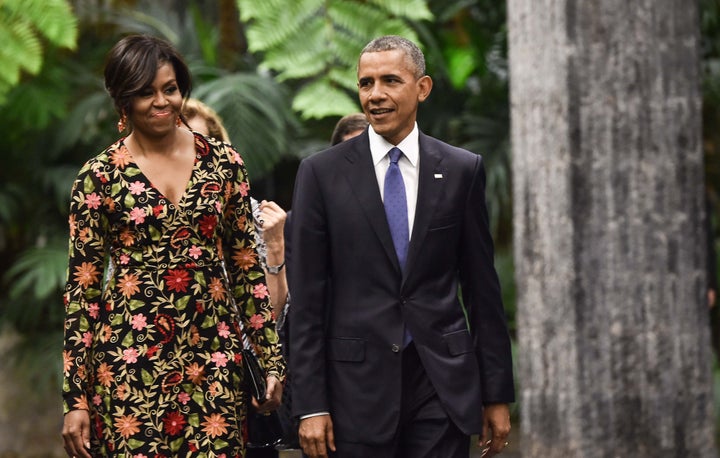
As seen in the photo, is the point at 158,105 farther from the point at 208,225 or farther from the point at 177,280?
the point at 177,280

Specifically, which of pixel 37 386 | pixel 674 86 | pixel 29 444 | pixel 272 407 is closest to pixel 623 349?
pixel 674 86

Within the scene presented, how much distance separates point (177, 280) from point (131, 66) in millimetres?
657

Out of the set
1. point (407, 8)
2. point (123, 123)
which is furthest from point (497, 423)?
point (407, 8)

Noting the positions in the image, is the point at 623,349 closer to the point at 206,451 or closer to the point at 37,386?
the point at 206,451

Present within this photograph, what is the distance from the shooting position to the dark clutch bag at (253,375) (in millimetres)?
4188

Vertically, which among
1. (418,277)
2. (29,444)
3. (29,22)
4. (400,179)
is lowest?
(29,444)

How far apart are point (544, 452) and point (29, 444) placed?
7.73 m

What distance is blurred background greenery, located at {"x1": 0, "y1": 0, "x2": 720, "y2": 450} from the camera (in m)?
8.48

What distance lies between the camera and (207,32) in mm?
10516

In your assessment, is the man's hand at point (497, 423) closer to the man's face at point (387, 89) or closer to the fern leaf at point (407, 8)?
the man's face at point (387, 89)

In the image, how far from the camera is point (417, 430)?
420 cm

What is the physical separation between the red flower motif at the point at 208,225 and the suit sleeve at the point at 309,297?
0.92 feet

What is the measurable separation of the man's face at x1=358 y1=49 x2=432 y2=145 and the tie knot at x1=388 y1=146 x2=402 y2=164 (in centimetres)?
6

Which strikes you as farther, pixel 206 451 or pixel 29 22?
pixel 29 22
